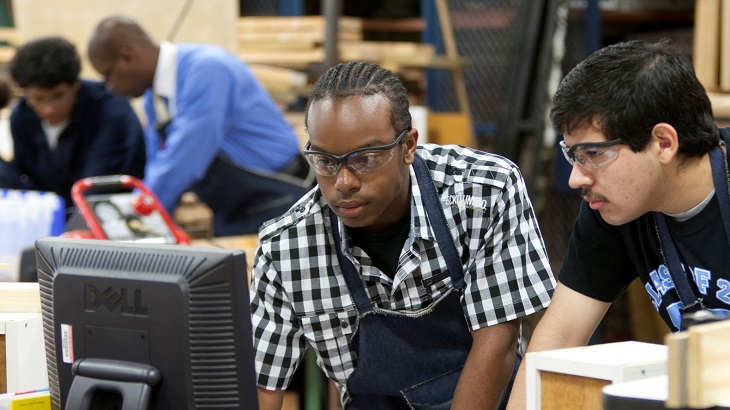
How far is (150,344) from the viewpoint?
72.7 inches

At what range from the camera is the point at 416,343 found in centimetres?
255

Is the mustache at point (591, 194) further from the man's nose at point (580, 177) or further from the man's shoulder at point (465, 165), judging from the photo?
the man's shoulder at point (465, 165)

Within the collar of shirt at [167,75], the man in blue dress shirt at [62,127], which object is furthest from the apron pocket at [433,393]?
the man in blue dress shirt at [62,127]

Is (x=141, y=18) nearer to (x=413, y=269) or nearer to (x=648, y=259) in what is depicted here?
(x=413, y=269)

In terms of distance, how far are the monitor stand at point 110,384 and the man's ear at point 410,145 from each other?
2.91 ft

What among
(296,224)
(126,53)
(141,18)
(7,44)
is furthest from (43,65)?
(296,224)

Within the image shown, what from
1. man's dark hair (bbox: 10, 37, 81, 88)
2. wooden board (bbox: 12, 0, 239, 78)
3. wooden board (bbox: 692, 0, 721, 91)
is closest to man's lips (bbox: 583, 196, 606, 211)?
wooden board (bbox: 692, 0, 721, 91)

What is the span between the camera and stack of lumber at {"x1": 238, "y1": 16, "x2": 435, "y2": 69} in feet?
21.0

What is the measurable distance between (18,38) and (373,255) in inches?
186

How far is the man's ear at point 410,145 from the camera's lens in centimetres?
247

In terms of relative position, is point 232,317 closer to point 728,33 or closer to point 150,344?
point 150,344

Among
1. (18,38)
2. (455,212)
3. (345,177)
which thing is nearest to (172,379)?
(345,177)

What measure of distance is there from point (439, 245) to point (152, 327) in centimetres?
86

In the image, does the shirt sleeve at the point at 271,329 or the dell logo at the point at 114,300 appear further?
the shirt sleeve at the point at 271,329
